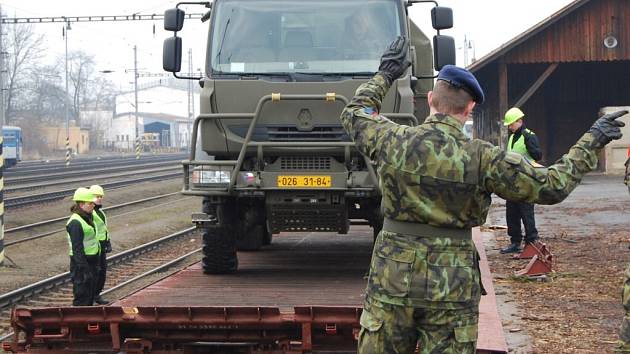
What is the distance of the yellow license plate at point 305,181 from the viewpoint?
30.2 ft

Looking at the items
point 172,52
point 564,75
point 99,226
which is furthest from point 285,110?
point 564,75

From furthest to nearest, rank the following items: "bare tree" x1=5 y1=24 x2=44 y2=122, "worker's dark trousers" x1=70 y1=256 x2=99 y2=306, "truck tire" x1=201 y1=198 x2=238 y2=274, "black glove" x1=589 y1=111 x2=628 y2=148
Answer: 1. "bare tree" x1=5 y1=24 x2=44 y2=122
2. "worker's dark trousers" x1=70 y1=256 x2=99 y2=306
3. "truck tire" x1=201 y1=198 x2=238 y2=274
4. "black glove" x1=589 y1=111 x2=628 y2=148

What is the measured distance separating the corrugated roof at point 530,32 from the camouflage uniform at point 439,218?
78.5 ft

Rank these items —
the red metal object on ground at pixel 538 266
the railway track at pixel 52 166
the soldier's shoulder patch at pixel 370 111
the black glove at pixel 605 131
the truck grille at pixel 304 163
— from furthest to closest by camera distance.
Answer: the railway track at pixel 52 166
the red metal object on ground at pixel 538 266
the truck grille at pixel 304 163
the soldier's shoulder patch at pixel 370 111
the black glove at pixel 605 131

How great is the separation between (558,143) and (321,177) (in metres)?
25.7

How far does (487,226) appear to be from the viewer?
1808cm

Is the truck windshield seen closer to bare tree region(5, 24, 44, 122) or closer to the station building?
the station building

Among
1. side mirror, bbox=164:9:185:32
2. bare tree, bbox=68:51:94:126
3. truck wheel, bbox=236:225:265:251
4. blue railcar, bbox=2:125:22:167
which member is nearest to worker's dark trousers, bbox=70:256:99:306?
truck wheel, bbox=236:225:265:251

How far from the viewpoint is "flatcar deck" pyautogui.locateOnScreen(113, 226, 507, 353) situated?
26.1 feet

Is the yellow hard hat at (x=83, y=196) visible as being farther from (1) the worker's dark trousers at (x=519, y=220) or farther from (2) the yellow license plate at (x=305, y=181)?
(1) the worker's dark trousers at (x=519, y=220)

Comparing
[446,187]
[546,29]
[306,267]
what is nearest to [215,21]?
[306,267]

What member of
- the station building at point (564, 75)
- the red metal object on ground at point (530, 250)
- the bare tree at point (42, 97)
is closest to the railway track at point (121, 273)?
the red metal object on ground at point (530, 250)

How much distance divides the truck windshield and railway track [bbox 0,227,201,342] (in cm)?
384

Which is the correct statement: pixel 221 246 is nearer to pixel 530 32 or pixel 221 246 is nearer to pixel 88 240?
pixel 88 240
